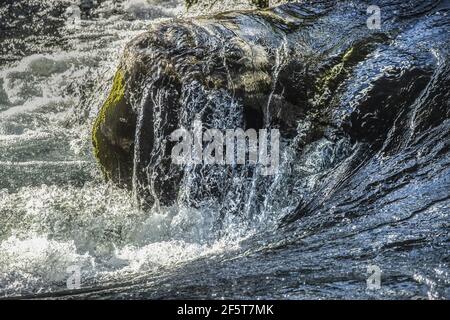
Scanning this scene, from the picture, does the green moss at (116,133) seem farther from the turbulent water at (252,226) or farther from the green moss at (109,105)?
the turbulent water at (252,226)

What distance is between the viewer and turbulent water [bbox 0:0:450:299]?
3.86 m

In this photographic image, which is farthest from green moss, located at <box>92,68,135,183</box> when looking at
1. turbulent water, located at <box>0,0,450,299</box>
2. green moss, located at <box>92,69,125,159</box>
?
turbulent water, located at <box>0,0,450,299</box>

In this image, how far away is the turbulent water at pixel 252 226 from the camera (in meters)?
3.86

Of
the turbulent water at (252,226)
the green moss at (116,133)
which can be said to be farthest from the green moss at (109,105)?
the turbulent water at (252,226)

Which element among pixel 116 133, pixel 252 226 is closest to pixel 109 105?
pixel 116 133

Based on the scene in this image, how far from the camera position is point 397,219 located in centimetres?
446

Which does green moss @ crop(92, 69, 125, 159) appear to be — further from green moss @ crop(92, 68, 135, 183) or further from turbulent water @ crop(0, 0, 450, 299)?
turbulent water @ crop(0, 0, 450, 299)

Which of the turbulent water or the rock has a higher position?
the rock

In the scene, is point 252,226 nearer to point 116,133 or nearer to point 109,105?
point 116,133
